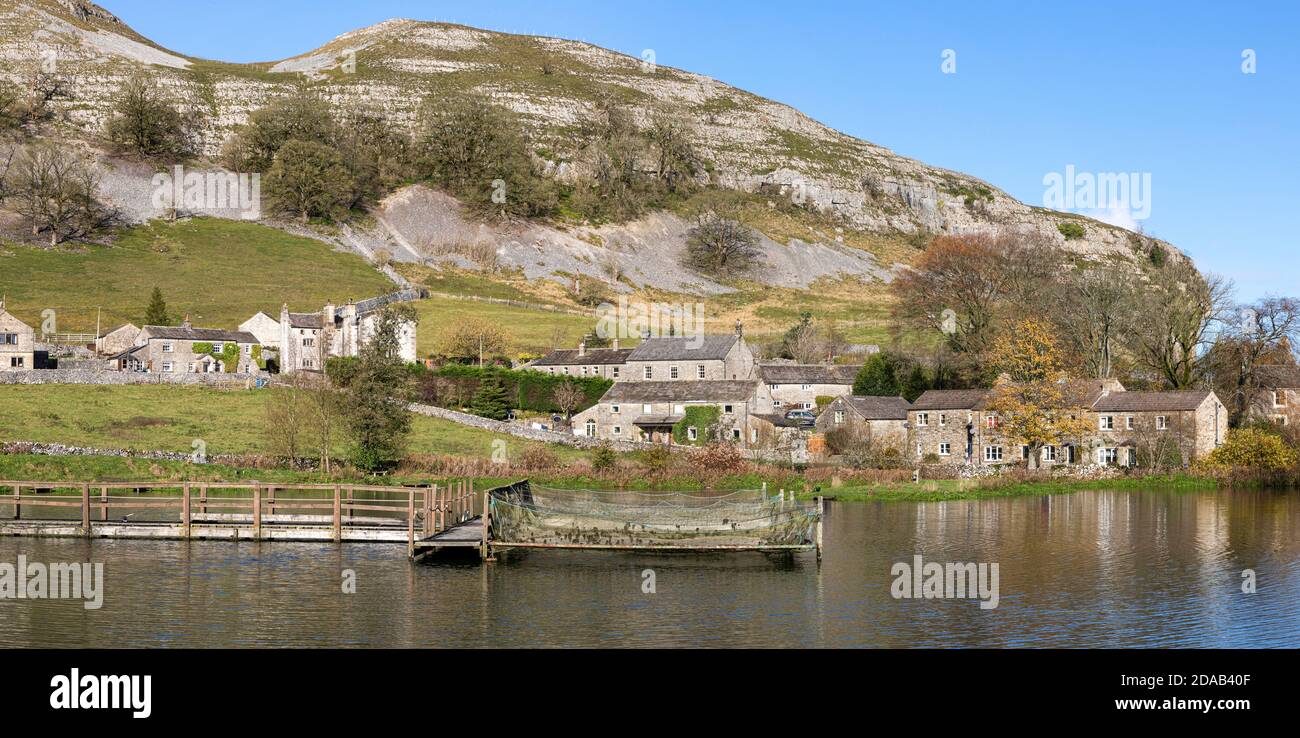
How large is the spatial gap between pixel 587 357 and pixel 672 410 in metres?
16.0

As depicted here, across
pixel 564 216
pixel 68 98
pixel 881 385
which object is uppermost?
pixel 68 98

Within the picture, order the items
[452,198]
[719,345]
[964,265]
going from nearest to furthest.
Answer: [719,345], [964,265], [452,198]

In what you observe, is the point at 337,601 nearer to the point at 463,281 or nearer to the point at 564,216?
the point at 463,281

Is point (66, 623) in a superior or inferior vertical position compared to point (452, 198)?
inferior

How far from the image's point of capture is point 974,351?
90500mm

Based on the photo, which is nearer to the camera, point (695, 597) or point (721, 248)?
point (695, 597)

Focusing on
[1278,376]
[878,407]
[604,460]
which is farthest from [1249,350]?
[604,460]

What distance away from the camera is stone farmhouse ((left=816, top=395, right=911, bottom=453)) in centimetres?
7450

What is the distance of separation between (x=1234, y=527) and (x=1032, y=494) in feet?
46.2

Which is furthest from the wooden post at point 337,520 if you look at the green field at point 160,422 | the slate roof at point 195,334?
the slate roof at point 195,334

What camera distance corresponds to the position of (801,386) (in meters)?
89.4

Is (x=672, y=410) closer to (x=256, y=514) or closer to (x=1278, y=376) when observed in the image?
(x=1278, y=376)

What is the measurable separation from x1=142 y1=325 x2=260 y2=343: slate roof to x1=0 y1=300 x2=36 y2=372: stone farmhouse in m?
8.46

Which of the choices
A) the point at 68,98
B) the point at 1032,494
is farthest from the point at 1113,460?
the point at 68,98
